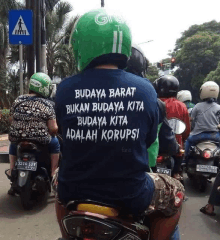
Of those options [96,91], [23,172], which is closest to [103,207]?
[96,91]

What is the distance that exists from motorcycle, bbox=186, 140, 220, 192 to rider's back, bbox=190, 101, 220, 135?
0.21 metres

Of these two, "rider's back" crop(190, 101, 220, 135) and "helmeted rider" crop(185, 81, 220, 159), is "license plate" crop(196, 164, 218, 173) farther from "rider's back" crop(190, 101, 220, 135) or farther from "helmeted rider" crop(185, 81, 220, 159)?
"rider's back" crop(190, 101, 220, 135)

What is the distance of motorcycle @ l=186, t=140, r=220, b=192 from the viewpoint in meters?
4.90

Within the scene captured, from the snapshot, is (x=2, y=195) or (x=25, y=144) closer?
(x=25, y=144)

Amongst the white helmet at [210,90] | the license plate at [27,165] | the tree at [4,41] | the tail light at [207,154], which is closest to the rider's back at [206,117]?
the white helmet at [210,90]

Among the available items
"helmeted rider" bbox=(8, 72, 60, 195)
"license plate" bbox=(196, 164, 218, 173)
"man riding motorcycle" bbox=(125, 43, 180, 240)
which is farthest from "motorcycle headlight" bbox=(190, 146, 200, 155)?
"man riding motorcycle" bbox=(125, 43, 180, 240)

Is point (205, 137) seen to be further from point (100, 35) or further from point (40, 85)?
point (100, 35)

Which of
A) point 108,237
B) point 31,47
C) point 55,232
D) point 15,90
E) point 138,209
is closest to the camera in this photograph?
point 108,237

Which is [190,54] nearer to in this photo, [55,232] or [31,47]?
[31,47]

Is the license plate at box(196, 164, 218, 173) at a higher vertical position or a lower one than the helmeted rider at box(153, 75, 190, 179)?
lower

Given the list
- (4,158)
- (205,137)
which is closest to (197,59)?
(4,158)

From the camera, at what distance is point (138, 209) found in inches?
64.4

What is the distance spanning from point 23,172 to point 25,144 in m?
0.34

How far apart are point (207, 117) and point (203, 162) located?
0.72 metres
